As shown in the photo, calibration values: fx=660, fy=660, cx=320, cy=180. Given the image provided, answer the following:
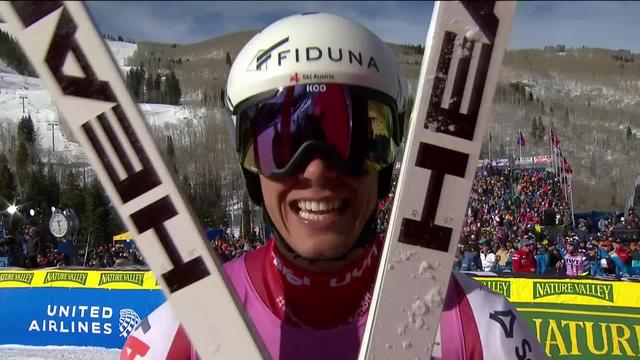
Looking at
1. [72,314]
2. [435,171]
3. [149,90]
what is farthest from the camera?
[149,90]

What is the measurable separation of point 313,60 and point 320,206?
323 millimetres

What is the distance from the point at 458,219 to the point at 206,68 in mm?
100167

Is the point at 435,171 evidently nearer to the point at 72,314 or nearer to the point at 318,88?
the point at 318,88

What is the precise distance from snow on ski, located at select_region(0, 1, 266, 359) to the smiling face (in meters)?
0.24

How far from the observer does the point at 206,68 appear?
9850 centimetres

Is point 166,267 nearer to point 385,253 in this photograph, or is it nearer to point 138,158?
point 138,158

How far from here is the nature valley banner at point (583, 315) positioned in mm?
6395

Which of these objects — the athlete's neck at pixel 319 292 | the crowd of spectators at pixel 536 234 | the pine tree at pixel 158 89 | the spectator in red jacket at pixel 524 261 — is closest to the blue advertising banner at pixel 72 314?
the crowd of spectators at pixel 536 234

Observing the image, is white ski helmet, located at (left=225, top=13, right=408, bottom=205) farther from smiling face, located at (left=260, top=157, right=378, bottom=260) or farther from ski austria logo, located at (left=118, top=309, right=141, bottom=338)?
ski austria logo, located at (left=118, top=309, right=141, bottom=338)

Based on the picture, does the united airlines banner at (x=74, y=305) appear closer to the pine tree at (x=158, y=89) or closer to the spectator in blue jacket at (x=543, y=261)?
the spectator in blue jacket at (x=543, y=261)

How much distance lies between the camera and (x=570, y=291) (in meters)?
6.65

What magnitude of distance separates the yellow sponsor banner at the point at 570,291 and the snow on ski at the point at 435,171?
560 cm

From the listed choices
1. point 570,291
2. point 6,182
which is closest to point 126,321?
point 570,291

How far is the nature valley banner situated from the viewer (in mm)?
6395
